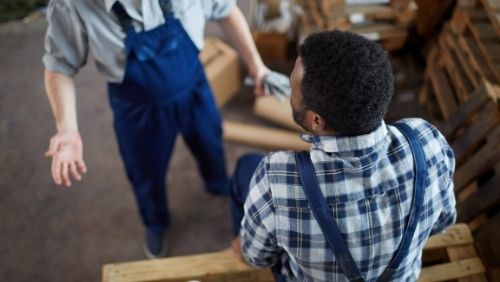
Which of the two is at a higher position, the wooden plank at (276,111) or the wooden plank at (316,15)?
the wooden plank at (316,15)

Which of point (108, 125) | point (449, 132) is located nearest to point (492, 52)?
point (449, 132)

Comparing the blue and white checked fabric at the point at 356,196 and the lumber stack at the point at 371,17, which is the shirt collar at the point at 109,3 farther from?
the lumber stack at the point at 371,17

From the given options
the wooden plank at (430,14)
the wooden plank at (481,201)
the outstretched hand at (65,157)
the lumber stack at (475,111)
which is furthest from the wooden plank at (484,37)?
the outstretched hand at (65,157)

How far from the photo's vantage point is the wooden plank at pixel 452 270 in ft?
3.43

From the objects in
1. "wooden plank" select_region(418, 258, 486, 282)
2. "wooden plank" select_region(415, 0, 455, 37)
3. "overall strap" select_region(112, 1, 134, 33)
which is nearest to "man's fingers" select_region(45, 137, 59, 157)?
"overall strap" select_region(112, 1, 134, 33)

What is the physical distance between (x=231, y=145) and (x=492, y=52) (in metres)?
1.07

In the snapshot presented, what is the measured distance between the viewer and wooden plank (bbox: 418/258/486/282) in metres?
1.05

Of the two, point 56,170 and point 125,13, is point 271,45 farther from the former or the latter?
point 56,170

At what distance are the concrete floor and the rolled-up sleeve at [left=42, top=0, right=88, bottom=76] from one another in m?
0.03

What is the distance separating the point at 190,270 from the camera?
105 cm

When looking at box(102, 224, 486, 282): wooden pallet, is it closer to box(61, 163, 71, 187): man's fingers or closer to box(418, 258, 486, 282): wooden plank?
box(418, 258, 486, 282): wooden plank

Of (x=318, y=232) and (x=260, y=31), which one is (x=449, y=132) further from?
(x=260, y=31)

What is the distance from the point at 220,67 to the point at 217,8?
0.74 metres

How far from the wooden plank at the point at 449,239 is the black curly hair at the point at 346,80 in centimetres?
62
